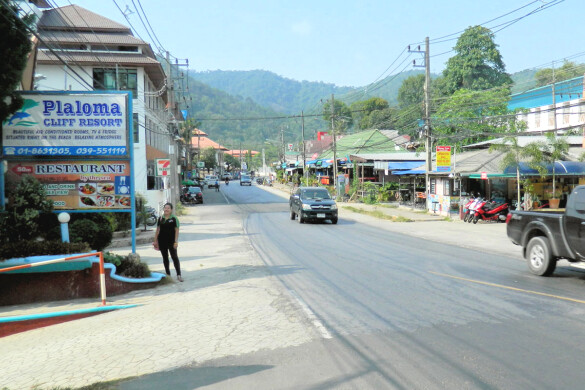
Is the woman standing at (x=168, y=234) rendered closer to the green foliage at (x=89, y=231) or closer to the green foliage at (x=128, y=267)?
the green foliage at (x=128, y=267)

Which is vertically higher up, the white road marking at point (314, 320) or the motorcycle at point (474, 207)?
the motorcycle at point (474, 207)

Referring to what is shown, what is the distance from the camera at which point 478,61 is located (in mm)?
73312

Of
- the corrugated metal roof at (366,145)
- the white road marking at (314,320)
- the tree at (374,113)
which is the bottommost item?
the white road marking at (314,320)

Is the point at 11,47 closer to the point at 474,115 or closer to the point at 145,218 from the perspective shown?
the point at 145,218

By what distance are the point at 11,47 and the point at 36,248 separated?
371 cm

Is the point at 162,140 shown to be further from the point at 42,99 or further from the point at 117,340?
the point at 117,340

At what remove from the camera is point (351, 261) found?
1281 centimetres

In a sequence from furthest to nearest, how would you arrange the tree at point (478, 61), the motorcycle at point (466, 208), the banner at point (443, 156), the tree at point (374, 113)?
the tree at point (374, 113), the tree at point (478, 61), the banner at point (443, 156), the motorcycle at point (466, 208)

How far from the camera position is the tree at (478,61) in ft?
241

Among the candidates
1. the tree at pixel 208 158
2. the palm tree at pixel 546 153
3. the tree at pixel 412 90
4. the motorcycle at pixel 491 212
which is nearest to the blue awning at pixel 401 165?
the motorcycle at pixel 491 212

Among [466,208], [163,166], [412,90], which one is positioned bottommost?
[466,208]

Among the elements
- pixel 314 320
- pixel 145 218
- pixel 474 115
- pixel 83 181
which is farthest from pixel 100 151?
pixel 474 115

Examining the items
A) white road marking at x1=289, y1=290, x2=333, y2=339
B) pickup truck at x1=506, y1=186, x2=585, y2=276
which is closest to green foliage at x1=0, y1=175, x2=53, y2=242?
white road marking at x1=289, y1=290, x2=333, y2=339

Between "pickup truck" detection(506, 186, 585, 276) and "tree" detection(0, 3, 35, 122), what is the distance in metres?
10.9
